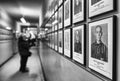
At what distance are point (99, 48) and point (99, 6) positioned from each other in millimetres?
221

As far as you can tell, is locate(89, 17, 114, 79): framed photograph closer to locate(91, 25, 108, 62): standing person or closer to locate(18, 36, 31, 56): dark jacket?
locate(91, 25, 108, 62): standing person

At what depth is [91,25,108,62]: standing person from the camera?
1.86ft

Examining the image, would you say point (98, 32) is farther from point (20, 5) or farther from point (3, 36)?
point (3, 36)

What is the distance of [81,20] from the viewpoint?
83 cm

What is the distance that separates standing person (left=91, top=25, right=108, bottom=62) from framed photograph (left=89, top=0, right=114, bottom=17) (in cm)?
8

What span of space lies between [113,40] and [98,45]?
0.12 metres

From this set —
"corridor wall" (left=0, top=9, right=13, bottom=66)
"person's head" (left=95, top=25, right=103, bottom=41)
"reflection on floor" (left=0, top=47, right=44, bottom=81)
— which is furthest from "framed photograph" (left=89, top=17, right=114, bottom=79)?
"corridor wall" (left=0, top=9, right=13, bottom=66)

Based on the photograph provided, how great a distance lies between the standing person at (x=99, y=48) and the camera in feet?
1.86

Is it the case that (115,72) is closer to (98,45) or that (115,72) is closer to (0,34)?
(98,45)

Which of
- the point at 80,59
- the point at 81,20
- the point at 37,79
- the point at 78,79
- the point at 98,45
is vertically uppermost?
the point at 81,20

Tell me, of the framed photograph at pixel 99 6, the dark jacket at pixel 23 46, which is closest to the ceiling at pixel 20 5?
the dark jacket at pixel 23 46

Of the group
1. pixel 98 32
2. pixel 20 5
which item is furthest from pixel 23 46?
pixel 98 32

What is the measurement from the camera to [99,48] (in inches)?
24.4

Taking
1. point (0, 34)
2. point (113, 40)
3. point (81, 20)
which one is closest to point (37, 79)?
point (0, 34)
